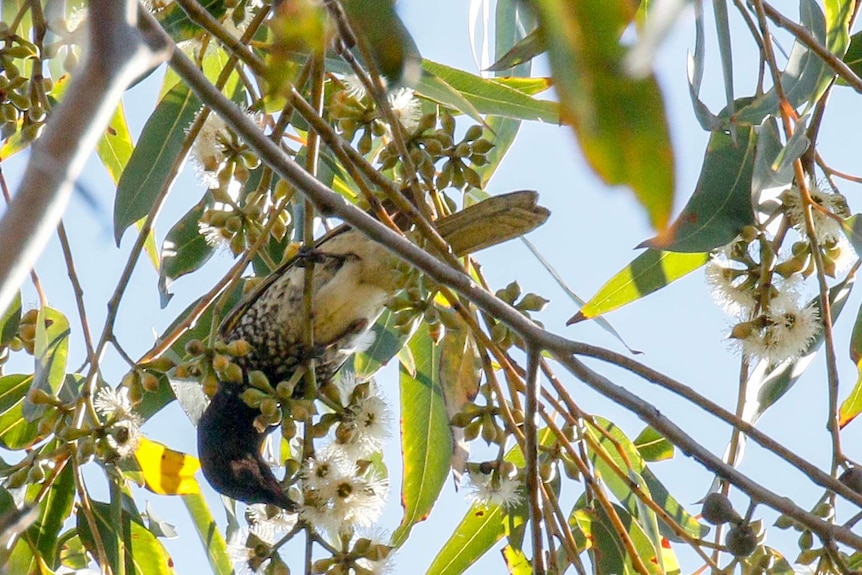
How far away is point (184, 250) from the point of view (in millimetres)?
2566

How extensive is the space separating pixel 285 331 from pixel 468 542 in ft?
2.29

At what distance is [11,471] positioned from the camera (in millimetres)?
A: 2027

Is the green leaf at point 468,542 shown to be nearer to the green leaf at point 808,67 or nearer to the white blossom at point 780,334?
the white blossom at point 780,334

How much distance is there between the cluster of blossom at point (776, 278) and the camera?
1.99 meters

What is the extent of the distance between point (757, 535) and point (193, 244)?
4.84ft

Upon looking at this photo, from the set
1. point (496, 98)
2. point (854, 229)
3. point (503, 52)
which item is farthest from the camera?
point (503, 52)

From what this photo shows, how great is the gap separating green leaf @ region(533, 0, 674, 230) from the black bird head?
6.48 ft

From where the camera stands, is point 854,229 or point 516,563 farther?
point 516,563

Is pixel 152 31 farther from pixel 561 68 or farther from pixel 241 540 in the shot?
pixel 241 540

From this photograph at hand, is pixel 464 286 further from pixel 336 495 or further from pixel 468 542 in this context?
pixel 468 542

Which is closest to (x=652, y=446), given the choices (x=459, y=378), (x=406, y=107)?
(x=459, y=378)

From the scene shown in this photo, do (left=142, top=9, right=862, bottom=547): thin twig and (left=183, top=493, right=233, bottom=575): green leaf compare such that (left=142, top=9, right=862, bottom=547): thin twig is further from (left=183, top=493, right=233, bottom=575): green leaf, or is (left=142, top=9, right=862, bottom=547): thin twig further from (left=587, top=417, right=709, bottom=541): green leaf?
(left=183, top=493, right=233, bottom=575): green leaf

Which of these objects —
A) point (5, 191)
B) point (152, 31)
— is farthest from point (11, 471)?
point (152, 31)

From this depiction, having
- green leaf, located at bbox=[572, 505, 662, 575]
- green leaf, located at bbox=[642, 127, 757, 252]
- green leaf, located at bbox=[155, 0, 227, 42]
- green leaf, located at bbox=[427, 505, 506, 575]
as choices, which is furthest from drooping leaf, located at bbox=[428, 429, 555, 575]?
green leaf, located at bbox=[155, 0, 227, 42]
